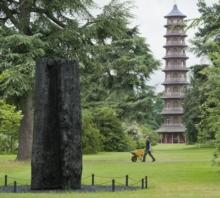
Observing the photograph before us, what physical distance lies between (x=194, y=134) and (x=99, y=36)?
1104 inches

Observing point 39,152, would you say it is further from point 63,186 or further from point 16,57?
point 16,57

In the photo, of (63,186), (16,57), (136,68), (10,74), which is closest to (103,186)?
(63,186)

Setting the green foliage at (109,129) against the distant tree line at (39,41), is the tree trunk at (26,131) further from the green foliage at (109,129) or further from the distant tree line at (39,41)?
the green foliage at (109,129)

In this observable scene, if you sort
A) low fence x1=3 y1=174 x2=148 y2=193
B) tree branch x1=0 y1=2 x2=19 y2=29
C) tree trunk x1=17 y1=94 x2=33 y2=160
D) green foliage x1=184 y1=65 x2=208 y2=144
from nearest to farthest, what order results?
1. low fence x1=3 y1=174 x2=148 y2=193
2. tree trunk x1=17 y1=94 x2=33 y2=160
3. tree branch x1=0 y1=2 x2=19 y2=29
4. green foliage x1=184 y1=65 x2=208 y2=144

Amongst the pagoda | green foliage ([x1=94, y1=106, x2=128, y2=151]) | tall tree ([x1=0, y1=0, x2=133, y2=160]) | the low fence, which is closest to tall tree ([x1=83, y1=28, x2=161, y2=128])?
green foliage ([x1=94, y1=106, x2=128, y2=151])

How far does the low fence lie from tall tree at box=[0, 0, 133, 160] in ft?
41.9

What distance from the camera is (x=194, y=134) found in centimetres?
6209

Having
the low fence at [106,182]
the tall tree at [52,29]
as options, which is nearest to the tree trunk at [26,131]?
the tall tree at [52,29]

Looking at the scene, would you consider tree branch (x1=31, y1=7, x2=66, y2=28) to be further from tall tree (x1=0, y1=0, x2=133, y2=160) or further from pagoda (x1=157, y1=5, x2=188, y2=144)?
pagoda (x1=157, y1=5, x2=188, y2=144)

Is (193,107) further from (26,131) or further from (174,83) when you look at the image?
(26,131)

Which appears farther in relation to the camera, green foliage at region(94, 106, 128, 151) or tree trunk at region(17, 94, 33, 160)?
green foliage at region(94, 106, 128, 151)

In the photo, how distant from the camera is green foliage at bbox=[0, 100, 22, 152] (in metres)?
31.1

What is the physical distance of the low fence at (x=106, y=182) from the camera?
16875 millimetres

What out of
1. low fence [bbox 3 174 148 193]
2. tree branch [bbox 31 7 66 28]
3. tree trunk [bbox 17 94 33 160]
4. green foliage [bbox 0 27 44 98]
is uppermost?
tree branch [bbox 31 7 66 28]
